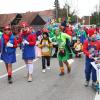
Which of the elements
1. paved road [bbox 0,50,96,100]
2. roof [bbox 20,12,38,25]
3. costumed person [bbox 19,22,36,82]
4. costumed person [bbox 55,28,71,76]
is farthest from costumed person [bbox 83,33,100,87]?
roof [bbox 20,12,38,25]

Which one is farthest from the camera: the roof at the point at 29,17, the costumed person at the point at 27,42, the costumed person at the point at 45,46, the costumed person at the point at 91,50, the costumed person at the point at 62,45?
the roof at the point at 29,17

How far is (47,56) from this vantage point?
15.3m

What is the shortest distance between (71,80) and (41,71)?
2.68 meters

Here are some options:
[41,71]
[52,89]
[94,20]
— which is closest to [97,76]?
[52,89]

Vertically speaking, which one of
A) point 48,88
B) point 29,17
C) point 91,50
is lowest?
point 48,88

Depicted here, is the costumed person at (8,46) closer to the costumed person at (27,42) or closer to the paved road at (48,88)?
the costumed person at (27,42)

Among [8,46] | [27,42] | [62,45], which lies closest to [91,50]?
[27,42]

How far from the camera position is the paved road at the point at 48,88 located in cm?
993

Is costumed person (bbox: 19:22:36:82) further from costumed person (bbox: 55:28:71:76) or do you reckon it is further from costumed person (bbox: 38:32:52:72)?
costumed person (bbox: 38:32:52:72)

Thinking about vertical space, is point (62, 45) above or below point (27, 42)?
below

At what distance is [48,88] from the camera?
1116cm

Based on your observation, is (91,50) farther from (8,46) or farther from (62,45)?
(62,45)

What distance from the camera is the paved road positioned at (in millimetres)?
9934

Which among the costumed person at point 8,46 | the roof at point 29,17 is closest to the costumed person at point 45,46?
the costumed person at point 8,46
